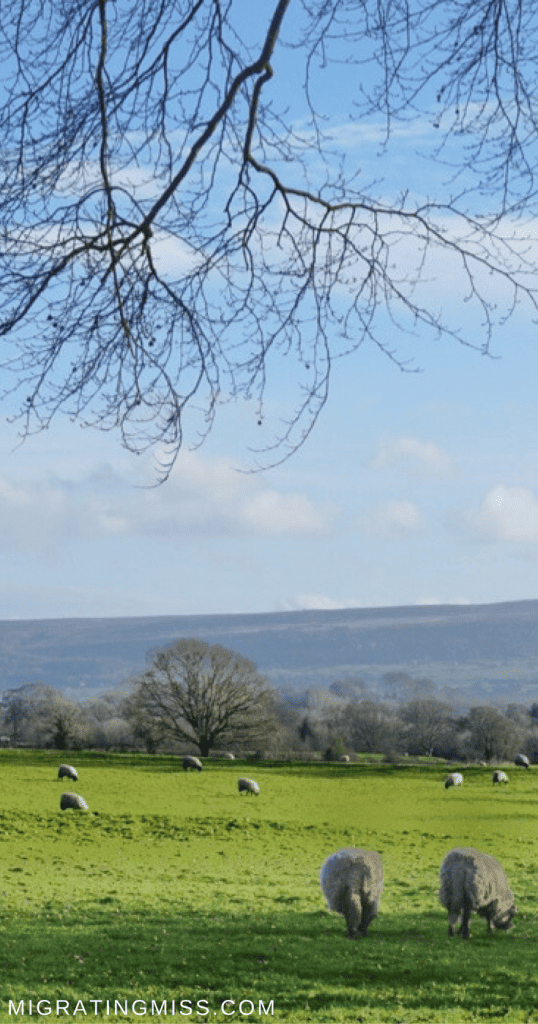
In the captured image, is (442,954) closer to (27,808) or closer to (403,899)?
(403,899)

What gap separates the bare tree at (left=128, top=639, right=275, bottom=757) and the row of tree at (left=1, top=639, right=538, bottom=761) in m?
0.06

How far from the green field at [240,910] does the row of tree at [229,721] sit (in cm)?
3062

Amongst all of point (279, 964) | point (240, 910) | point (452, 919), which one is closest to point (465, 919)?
point (452, 919)

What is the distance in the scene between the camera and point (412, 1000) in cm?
1050

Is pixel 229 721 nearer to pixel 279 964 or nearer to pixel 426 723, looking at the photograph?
pixel 426 723

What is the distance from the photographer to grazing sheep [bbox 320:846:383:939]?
13.2 m

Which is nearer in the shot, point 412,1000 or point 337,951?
point 412,1000

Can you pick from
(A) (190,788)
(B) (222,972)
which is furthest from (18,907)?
(A) (190,788)

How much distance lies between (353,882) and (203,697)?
56692mm

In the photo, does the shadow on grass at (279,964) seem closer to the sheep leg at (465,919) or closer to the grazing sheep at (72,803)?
the sheep leg at (465,919)

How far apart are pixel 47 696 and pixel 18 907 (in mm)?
90235

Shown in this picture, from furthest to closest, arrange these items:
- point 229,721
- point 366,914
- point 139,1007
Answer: point 229,721 → point 366,914 → point 139,1007

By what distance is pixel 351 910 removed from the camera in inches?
527

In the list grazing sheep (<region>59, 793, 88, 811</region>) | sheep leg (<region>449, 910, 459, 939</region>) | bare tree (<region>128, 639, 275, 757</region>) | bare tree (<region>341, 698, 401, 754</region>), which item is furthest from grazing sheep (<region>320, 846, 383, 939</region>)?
bare tree (<region>341, 698, 401, 754</region>)
